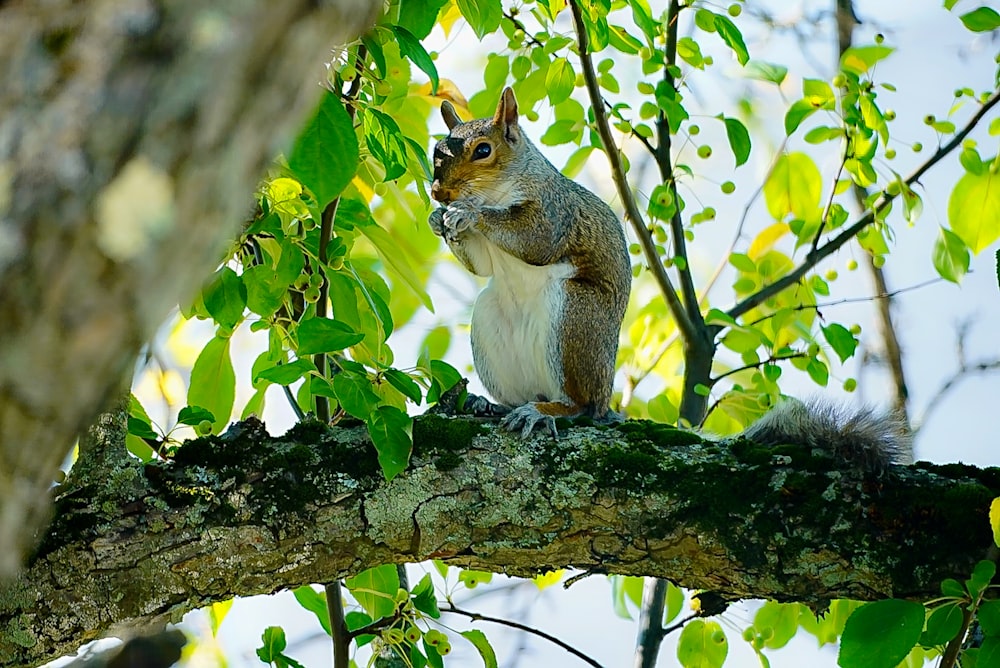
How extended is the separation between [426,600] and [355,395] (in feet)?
2.03

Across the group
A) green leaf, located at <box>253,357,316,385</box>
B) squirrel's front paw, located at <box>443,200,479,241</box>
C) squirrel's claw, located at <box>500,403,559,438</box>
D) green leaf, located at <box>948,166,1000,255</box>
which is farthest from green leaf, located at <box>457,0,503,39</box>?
green leaf, located at <box>948,166,1000,255</box>

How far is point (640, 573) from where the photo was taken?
1.97 m

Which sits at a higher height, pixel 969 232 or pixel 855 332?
pixel 969 232

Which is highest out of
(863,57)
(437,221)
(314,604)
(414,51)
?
(863,57)

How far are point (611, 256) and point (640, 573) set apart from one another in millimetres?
1319

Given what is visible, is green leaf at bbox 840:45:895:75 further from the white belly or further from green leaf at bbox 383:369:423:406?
green leaf at bbox 383:369:423:406

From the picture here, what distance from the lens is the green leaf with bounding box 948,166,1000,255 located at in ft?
9.39

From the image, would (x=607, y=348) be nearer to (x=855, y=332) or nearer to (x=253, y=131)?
(x=855, y=332)

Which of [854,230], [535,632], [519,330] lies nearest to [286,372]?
[535,632]

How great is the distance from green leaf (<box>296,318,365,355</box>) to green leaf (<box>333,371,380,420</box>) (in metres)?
0.09

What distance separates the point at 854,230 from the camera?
3121 mm

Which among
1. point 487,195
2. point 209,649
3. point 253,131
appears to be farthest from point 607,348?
point 253,131

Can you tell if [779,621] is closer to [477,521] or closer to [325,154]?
[477,521]

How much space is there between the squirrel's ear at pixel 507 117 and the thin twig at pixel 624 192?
0.45m
